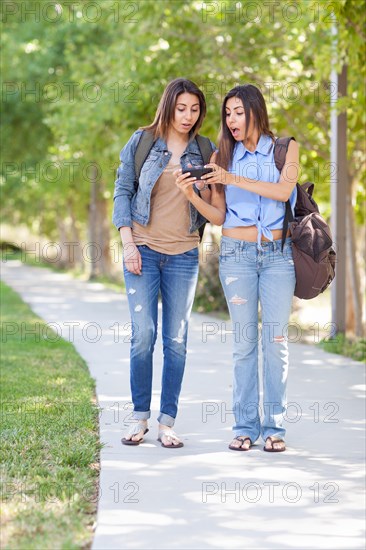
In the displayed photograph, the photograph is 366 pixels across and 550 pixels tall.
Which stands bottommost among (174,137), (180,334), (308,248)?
(180,334)

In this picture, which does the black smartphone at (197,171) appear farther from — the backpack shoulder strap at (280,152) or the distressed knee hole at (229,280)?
the distressed knee hole at (229,280)

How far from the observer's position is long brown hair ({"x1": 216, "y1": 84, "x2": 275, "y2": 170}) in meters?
5.34

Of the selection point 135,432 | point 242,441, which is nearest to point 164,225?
point 135,432

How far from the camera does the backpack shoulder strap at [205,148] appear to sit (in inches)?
218

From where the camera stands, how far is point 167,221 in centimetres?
548

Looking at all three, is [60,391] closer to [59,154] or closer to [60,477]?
[60,477]

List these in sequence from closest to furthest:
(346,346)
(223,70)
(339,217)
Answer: (346,346), (339,217), (223,70)

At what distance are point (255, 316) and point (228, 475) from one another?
3.21 ft

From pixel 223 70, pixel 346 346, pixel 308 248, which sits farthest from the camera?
pixel 223 70

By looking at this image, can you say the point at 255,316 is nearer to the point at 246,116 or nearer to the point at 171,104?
the point at 246,116

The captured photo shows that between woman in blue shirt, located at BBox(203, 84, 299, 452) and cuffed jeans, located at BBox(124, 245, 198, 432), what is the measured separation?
0.84ft

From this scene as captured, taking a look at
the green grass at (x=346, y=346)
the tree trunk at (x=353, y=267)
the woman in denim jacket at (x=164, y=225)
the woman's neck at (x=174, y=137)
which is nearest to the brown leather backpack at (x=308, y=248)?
the woman in denim jacket at (x=164, y=225)

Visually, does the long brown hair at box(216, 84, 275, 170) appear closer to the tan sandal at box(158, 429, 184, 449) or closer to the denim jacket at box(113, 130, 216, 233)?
the denim jacket at box(113, 130, 216, 233)

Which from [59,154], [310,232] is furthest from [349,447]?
[59,154]
